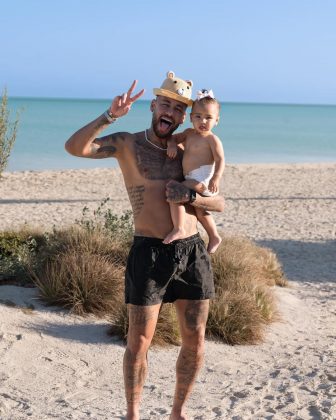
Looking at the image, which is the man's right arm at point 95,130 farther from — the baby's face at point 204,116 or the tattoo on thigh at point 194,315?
the tattoo on thigh at point 194,315

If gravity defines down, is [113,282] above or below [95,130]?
below

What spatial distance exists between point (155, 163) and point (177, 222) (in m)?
0.40

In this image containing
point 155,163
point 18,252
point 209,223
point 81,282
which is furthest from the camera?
point 18,252

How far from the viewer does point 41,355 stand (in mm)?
6152

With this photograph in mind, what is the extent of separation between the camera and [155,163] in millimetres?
4523

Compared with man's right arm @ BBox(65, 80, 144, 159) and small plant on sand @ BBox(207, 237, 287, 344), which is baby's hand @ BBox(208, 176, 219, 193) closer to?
man's right arm @ BBox(65, 80, 144, 159)

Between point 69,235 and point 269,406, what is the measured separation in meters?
3.33

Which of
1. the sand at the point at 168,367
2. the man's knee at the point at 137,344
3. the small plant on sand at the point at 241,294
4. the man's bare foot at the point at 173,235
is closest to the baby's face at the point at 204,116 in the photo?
the man's bare foot at the point at 173,235

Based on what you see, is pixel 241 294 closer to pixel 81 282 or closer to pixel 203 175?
pixel 81 282

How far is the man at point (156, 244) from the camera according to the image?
4.34m

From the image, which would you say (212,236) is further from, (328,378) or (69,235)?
(69,235)

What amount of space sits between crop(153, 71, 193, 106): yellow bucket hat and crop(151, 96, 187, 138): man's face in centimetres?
4

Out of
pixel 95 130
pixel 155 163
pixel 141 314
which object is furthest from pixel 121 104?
pixel 141 314

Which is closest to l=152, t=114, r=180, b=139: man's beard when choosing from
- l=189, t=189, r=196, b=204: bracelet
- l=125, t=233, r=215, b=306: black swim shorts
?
l=189, t=189, r=196, b=204: bracelet
